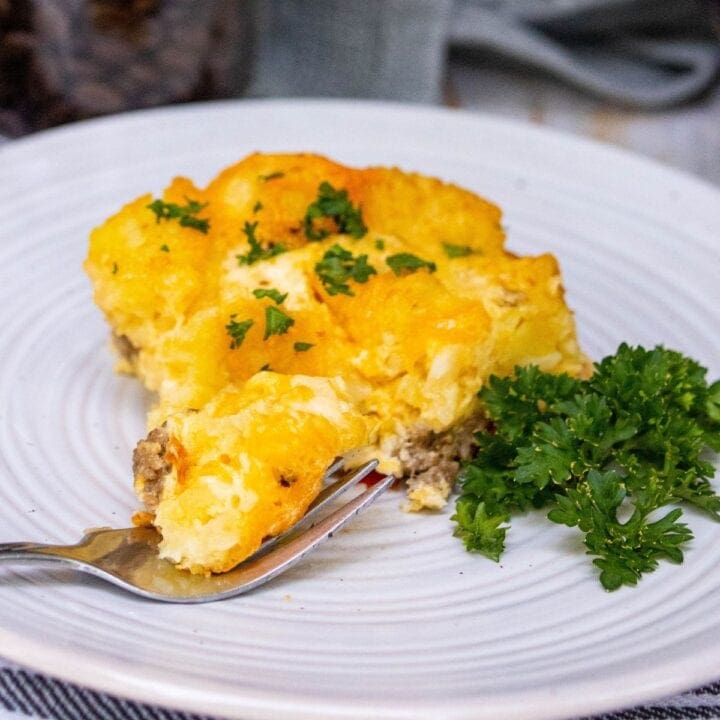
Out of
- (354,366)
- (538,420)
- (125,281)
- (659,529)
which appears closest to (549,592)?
(659,529)

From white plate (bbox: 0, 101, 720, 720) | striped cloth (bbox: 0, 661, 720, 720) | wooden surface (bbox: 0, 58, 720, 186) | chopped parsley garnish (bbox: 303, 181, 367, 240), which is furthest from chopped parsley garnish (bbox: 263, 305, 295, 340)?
wooden surface (bbox: 0, 58, 720, 186)

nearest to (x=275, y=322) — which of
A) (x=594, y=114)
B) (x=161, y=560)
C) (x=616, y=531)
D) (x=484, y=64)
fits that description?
(x=161, y=560)

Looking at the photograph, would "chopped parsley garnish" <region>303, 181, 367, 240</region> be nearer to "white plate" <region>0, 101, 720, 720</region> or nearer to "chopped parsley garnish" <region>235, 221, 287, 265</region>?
"chopped parsley garnish" <region>235, 221, 287, 265</region>

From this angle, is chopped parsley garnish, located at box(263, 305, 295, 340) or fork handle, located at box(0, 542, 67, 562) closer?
fork handle, located at box(0, 542, 67, 562)

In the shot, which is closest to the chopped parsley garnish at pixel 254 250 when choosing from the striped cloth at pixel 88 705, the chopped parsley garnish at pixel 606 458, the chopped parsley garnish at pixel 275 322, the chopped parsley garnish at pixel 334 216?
the chopped parsley garnish at pixel 334 216

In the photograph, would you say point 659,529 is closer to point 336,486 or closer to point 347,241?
point 336,486

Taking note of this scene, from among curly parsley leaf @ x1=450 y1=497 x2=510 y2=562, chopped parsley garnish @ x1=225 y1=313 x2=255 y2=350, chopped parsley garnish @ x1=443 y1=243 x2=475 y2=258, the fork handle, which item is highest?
chopped parsley garnish @ x1=443 y1=243 x2=475 y2=258

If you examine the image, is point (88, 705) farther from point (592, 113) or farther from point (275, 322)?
point (592, 113)
